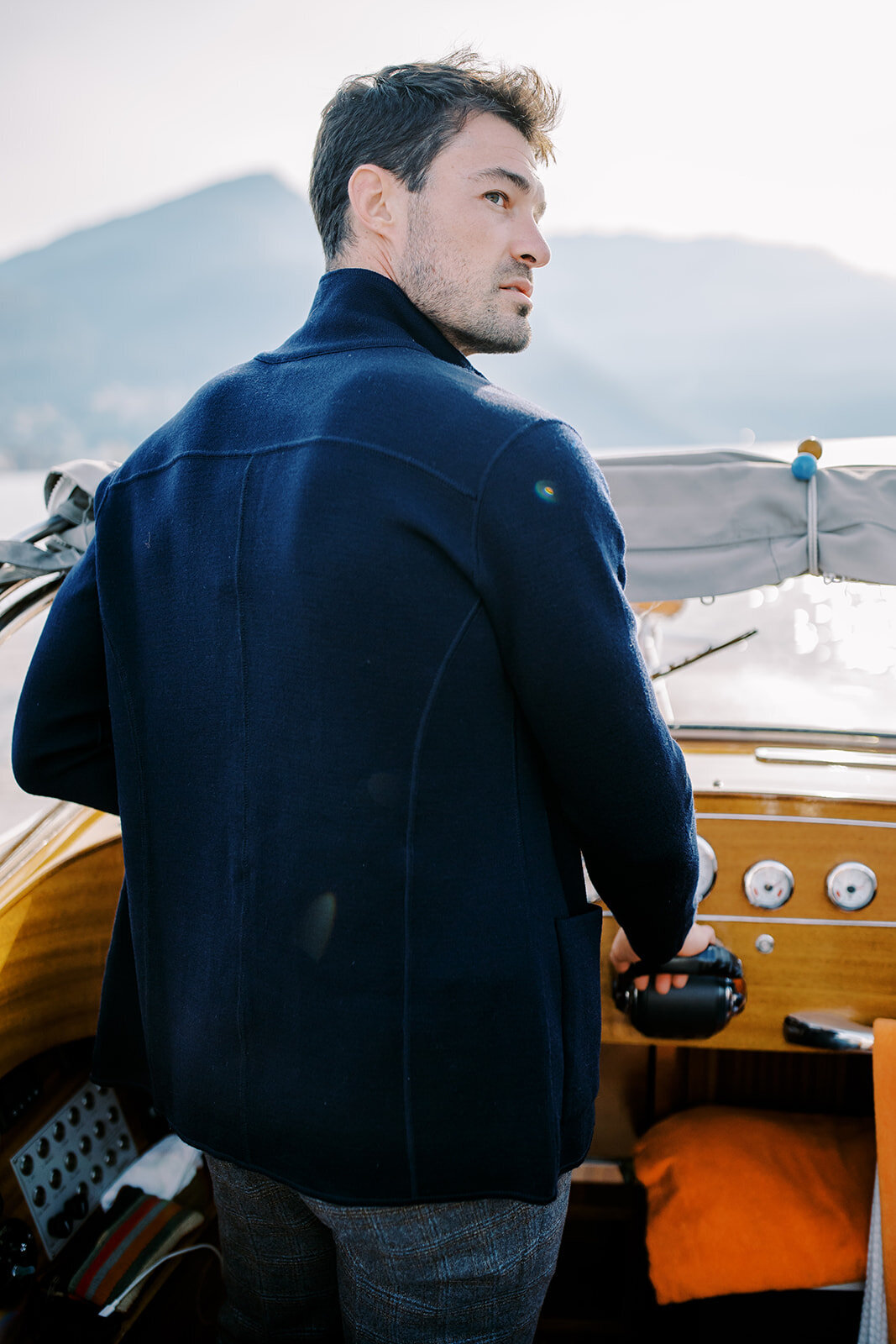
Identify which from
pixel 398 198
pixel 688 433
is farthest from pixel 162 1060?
pixel 688 433

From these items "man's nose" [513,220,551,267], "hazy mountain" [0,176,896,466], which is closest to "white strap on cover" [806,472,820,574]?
"man's nose" [513,220,551,267]

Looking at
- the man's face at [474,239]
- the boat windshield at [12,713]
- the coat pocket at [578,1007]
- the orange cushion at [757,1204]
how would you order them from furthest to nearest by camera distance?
the boat windshield at [12,713], the orange cushion at [757,1204], the man's face at [474,239], the coat pocket at [578,1007]

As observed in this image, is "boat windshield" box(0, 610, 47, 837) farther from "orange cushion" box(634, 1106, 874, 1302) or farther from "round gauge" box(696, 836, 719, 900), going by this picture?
"orange cushion" box(634, 1106, 874, 1302)

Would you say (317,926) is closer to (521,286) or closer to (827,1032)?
(521,286)

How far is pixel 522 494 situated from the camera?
81 centimetres

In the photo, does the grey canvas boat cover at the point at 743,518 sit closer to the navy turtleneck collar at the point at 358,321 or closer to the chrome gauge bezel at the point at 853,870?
the chrome gauge bezel at the point at 853,870

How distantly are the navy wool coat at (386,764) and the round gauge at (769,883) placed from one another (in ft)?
3.48

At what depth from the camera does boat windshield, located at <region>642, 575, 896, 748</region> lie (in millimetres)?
2436

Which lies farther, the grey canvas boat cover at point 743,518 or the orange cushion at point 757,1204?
the orange cushion at point 757,1204

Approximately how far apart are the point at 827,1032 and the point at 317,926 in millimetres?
1504

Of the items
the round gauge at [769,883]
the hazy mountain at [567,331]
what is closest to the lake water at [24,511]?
the round gauge at [769,883]

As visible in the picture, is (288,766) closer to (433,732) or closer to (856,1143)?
(433,732)

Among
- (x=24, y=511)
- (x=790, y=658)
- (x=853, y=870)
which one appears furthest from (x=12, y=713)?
(x=790, y=658)

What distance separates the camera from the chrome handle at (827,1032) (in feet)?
6.33
